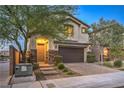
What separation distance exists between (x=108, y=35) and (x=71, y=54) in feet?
8.89

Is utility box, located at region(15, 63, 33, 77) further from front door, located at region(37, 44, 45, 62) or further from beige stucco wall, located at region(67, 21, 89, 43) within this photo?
beige stucco wall, located at region(67, 21, 89, 43)

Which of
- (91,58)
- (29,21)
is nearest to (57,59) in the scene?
(91,58)

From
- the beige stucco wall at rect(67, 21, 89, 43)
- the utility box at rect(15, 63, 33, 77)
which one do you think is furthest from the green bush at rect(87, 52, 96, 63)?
the utility box at rect(15, 63, 33, 77)

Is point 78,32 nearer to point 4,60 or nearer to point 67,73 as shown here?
point 67,73

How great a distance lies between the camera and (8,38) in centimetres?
638

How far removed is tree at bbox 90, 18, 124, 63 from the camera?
893cm

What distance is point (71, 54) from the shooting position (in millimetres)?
9500

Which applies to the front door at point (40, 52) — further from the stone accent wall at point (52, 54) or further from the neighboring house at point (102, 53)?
the neighboring house at point (102, 53)

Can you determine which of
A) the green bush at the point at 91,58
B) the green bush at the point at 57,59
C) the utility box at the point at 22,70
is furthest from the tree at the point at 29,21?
the green bush at the point at 91,58

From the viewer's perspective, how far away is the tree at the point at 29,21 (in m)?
5.76
